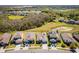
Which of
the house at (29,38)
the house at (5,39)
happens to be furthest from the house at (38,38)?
the house at (5,39)

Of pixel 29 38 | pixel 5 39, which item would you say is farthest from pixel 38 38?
pixel 5 39

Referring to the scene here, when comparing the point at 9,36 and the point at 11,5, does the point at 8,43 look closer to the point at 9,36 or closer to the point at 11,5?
the point at 9,36

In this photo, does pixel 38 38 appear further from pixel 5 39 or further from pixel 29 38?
pixel 5 39

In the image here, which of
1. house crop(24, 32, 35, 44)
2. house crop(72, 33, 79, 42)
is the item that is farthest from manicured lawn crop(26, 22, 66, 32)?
house crop(72, 33, 79, 42)

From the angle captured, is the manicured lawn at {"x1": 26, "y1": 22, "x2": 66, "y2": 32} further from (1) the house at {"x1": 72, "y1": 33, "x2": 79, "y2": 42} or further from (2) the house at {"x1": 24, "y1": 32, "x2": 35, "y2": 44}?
(1) the house at {"x1": 72, "y1": 33, "x2": 79, "y2": 42}

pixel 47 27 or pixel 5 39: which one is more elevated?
pixel 47 27

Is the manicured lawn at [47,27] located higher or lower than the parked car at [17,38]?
higher

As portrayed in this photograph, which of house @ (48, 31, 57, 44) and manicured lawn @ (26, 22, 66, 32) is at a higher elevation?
manicured lawn @ (26, 22, 66, 32)

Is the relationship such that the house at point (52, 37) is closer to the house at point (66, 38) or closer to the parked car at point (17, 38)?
the house at point (66, 38)

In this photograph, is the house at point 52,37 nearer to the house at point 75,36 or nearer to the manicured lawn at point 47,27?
the manicured lawn at point 47,27
